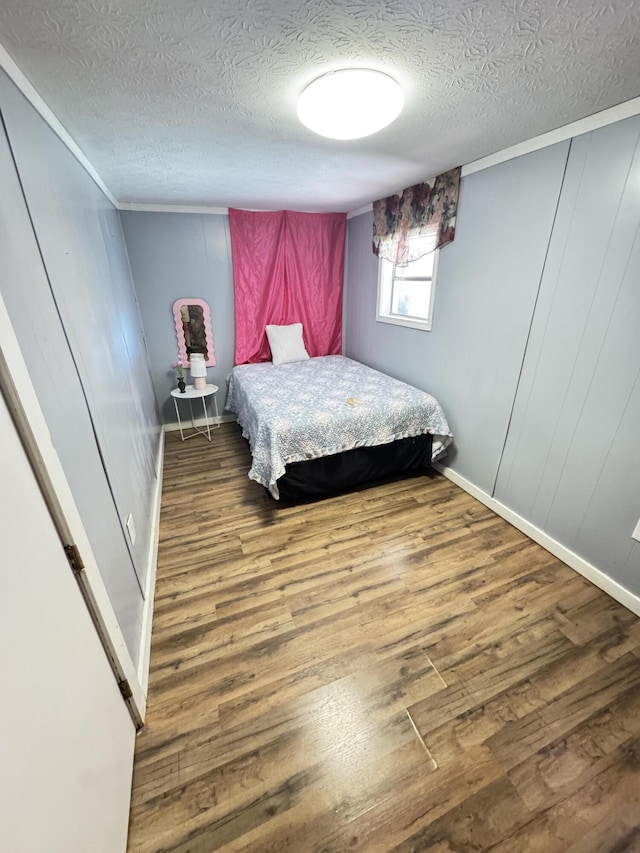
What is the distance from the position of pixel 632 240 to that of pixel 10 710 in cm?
250

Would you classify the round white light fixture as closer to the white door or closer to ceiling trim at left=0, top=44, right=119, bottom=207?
ceiling trim at left=0, top=44, right=119, bottom=207

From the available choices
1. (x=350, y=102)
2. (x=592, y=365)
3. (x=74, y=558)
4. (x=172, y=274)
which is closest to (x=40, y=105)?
(x=350, y=102)

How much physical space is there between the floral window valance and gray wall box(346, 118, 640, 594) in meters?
0.10

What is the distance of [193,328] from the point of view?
3.48 m

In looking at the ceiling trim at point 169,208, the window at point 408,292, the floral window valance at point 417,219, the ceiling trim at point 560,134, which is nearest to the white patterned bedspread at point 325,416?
the window at point 408,292

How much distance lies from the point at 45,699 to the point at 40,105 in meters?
1.92

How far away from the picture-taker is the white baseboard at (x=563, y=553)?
169 centimetres

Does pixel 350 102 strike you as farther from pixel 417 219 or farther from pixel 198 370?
pixel 198 370

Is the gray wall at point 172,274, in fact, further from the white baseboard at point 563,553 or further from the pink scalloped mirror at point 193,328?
the white baseboard at point 563,553

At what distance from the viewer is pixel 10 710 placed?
0.57 meters

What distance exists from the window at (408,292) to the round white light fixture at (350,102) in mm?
1388

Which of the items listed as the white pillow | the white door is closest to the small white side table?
the white pillow

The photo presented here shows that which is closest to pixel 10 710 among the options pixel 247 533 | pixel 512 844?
pixel 512 844

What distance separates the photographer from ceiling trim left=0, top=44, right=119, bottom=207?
1031 mm
